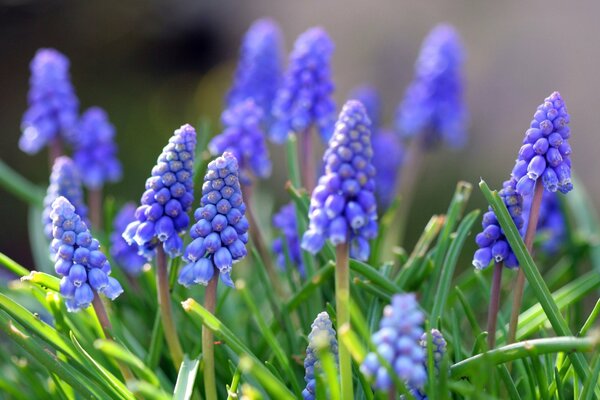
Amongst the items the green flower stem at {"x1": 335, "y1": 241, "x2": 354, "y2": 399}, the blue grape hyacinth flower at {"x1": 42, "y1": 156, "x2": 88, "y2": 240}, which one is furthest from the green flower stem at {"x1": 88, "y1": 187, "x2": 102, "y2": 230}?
the green flower stem at {"x1": 335, "y1": 241, "x2": 354, "y2": 399}

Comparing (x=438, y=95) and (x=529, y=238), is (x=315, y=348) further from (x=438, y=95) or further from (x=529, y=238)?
(x=438, y=95)

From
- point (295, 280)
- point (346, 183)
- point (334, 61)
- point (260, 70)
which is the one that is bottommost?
point (295, 280)

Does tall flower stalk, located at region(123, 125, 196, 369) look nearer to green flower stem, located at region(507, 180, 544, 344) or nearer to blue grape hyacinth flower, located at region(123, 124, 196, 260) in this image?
blue grape hyacinth flower, located at region(123, 124, 196, 260)

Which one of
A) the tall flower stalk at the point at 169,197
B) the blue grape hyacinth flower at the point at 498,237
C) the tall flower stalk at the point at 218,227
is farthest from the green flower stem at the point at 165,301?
the blue grape hyacinth flower at the point at 498,237

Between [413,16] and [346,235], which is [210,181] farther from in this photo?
[413,16]

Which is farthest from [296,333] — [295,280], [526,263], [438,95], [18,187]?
[438,95]

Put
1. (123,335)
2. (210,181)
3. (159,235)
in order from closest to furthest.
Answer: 1. (210,181)
2. (159,235)
3. (123,335)

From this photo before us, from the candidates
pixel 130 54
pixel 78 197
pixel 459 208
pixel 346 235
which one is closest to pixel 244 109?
pixel 78 197
